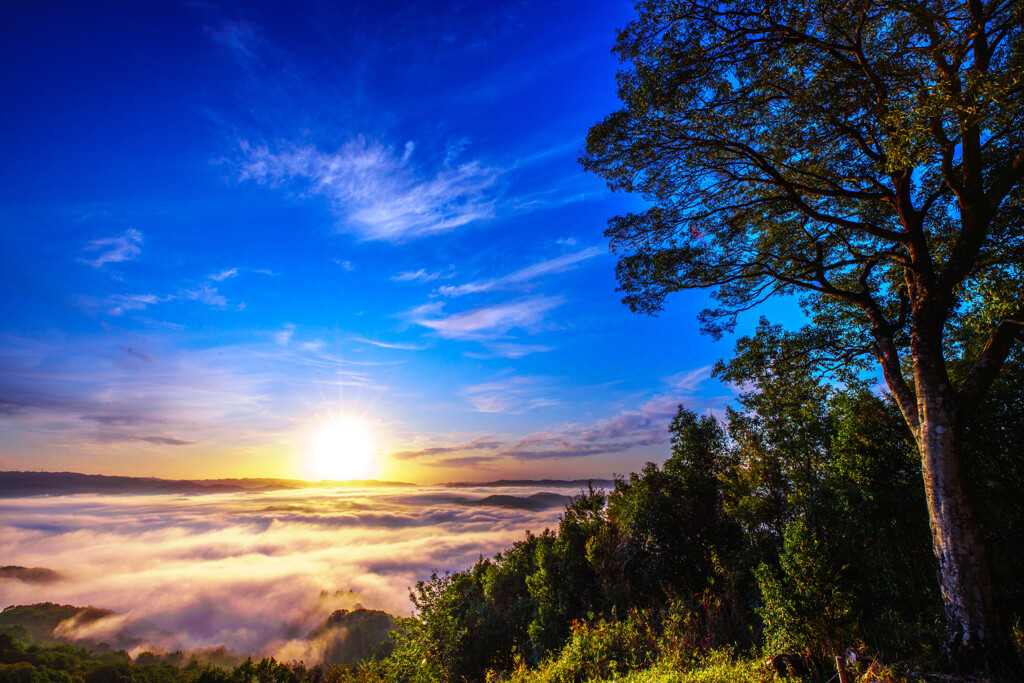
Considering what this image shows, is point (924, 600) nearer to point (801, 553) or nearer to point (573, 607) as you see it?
point (801, 553)

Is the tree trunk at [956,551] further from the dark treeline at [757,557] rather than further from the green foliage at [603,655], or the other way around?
the green foliage at [603,655]

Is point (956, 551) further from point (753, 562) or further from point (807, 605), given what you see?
point (753, 562)

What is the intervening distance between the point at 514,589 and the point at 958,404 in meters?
18.6

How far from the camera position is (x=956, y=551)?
6.84 meters

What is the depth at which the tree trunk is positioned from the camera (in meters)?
6.27

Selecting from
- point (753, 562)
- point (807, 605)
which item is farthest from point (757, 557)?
point (807, 605)

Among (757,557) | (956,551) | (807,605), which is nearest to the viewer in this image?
(956,551)

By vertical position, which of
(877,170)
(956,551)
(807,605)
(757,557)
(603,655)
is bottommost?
(603,655)

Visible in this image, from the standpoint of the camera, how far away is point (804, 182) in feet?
31.8

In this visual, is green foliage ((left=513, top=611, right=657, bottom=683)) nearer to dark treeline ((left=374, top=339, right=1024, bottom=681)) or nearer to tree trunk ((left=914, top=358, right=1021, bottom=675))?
dark treeline ((left=374, top=339, right=1024, bottom=681))

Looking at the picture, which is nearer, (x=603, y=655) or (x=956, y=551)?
(x=956, y=551)

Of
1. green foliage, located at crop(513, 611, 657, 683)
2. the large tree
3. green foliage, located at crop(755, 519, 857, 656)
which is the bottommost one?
green foliage, located at crop(513, 611, 657, 683)

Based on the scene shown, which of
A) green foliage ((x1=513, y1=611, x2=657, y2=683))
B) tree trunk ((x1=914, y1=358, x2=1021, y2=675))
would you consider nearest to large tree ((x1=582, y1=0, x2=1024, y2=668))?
tree trunk ((x1=914, y1=358, x2=1021, y2=675))

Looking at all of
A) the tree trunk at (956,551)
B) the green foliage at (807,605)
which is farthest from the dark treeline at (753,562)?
the tree trunk at (956,551)
